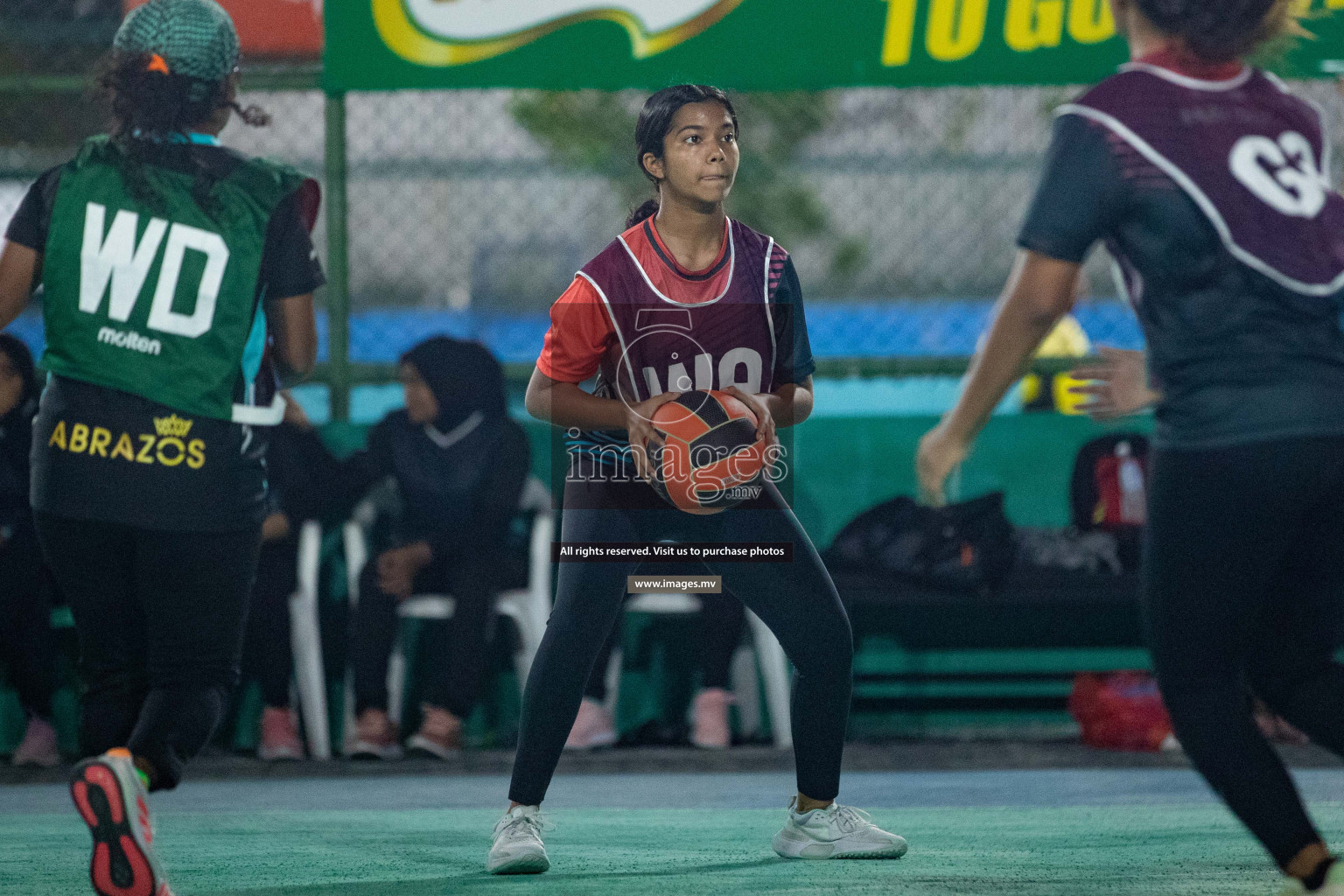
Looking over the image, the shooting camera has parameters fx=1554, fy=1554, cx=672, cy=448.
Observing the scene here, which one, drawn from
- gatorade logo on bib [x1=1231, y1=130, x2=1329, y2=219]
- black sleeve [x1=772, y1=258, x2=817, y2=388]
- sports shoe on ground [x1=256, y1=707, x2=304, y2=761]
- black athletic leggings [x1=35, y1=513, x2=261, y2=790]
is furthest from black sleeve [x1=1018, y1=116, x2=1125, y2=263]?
sports shoe on ground [x1=256, y1=707, x2=304, y2=761]

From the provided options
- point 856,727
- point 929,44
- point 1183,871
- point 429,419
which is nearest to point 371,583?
point 429,419

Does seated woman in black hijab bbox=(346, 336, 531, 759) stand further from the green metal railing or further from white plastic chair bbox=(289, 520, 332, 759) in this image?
the green metal railing

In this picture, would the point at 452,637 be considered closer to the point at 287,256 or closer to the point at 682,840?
the point at 682,840

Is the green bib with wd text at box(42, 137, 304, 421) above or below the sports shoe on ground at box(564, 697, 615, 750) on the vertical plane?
above

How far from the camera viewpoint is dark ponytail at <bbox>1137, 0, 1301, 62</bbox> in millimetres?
2525

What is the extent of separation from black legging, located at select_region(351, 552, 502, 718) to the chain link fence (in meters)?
1.67

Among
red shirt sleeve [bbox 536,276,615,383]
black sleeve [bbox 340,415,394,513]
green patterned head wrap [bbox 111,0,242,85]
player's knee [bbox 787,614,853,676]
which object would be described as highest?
green patterned head wrap [bbox 111,0,242,85]

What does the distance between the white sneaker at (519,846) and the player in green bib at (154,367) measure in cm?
70

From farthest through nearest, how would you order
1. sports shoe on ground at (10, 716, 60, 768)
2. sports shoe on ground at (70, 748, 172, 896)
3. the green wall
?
the green wall, sports shoe on ground at (10, 716, 60, 768), sports shoe on ground at (70, 748, 172, 896)

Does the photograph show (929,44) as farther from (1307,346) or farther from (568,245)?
(568,245)

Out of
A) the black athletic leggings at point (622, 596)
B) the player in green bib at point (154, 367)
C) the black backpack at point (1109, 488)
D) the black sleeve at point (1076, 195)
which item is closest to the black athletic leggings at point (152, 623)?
the player in green bib at point (154, 367)

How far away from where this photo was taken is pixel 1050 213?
2500 mm

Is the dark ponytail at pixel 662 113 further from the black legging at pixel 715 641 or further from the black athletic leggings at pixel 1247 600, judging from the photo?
the black legging at pixel 715 641

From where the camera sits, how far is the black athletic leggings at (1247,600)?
97.3 inches
